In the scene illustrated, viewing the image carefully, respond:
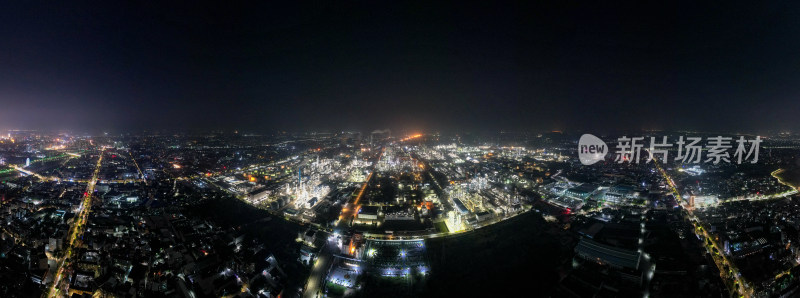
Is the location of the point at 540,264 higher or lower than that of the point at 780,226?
lower

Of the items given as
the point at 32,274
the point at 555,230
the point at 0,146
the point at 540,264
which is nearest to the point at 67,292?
the point at 32,274

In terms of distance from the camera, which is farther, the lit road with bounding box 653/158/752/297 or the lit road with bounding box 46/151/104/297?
the lit road with bounding box 46/151/104/297

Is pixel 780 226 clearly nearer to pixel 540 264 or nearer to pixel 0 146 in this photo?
pixel 540 264

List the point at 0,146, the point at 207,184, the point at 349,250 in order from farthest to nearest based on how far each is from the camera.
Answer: the point at 0,146
the point at 207,184
the point at 349,250

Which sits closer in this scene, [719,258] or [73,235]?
[719,258]

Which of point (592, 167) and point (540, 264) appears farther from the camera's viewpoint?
point (592, 167)

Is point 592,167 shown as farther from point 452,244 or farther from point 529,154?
point 452,244

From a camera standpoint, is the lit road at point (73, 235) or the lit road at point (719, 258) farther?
the lit road at point (73, 235)

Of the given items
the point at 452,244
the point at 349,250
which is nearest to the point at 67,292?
the point at 349,250

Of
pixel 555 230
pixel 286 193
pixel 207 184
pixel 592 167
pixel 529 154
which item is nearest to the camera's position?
pixel 555 230
